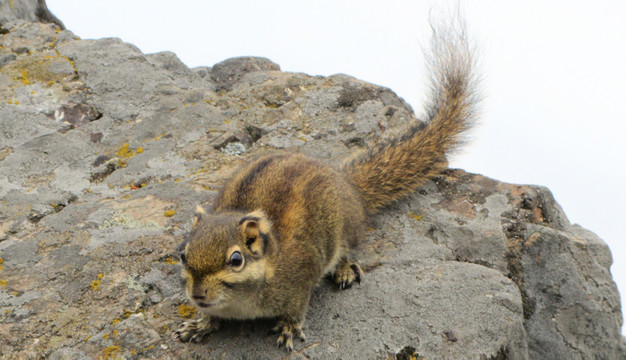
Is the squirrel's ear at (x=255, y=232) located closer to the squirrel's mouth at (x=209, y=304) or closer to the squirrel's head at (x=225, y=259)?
the squirrel's head at (x=225, y=259)

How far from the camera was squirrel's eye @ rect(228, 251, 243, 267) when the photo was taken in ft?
10.8

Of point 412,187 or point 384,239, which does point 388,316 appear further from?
point 412,187

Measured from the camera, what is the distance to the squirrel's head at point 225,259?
3217 mm

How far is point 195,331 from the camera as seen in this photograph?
11.8 ft

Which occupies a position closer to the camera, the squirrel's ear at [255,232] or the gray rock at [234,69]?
the squirrel's ear at [255,232]

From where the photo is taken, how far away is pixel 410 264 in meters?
4.30

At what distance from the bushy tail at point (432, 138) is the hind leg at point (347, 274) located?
2.71ft

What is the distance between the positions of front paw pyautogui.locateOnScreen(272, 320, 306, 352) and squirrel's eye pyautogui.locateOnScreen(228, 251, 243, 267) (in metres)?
0.64

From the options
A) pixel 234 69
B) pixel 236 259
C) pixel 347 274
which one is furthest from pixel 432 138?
pixel 234 69

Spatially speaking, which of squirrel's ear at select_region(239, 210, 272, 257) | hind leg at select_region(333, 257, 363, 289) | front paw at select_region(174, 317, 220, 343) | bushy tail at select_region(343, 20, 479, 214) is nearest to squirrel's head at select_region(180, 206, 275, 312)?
squirrel's ear at select_region(239, 210, 272, 257)

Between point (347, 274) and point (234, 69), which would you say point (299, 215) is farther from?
point (234, 69)

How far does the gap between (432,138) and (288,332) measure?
2.64m

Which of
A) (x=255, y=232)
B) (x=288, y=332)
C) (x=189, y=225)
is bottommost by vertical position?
(x=288, y=332)

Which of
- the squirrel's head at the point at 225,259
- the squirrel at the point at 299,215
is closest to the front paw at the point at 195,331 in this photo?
the squirrel at the point at 299,215
